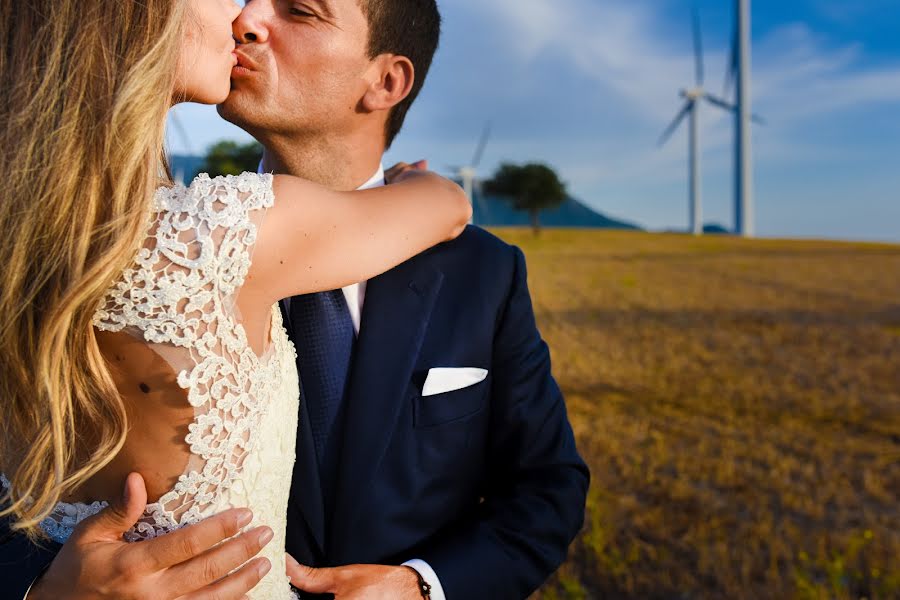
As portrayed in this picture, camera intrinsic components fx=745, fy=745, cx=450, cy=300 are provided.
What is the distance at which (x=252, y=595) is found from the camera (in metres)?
2.17

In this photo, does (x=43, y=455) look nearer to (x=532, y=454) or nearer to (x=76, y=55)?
(x=76, y=55)

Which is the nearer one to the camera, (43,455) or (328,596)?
(43,455)

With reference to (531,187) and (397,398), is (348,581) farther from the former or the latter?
(531,187)

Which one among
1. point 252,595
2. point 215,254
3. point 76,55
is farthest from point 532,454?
point 76,55

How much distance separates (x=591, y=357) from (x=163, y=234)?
14395 millimetres

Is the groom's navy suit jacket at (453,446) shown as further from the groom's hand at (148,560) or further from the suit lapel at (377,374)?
the groom's hand at (148,560)

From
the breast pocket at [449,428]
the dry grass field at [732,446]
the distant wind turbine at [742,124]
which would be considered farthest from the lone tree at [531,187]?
the breast pocket at [449,428]

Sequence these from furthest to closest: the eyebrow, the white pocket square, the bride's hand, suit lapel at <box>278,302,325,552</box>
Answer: the bride's hand < the eyebrow < the white pocket square < suit lapel at <box>278,302,325,552</box>

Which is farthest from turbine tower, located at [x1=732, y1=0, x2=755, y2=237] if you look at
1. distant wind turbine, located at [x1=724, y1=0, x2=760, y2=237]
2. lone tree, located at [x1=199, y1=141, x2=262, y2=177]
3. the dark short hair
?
the dark short hair

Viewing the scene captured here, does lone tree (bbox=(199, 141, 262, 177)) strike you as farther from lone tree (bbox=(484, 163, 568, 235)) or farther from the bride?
the bride

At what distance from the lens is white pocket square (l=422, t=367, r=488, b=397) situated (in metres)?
2.63

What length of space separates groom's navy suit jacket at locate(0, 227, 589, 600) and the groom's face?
0.78m

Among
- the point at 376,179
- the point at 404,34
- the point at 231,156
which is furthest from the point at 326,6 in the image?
the point at 231,156

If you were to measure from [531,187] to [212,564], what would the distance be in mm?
85569
